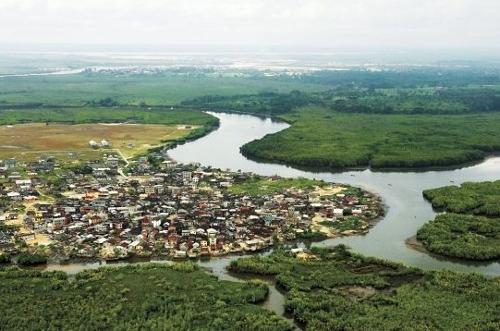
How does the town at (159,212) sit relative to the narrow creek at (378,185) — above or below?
above

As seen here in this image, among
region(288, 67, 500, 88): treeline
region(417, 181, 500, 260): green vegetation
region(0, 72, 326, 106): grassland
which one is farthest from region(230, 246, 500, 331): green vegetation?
region(288, 67, 500, 88): treeline

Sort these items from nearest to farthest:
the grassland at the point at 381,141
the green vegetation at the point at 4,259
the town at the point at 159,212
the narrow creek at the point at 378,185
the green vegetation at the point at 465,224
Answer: the green vegetation at the point at 4,259 < the narrow creek at the point at 378,185 < the green vegetation at the point at 465,224 < the town at the point at 159,212 < the grassland at the point at 381,141

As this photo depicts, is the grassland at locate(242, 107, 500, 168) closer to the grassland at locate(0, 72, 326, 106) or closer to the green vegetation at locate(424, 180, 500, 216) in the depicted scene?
the green vegetation at locate(424, 180, 500, 216)

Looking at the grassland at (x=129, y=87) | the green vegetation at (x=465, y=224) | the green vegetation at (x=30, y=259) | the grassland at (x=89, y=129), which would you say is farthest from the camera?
the grassland at (x=129, y=87)

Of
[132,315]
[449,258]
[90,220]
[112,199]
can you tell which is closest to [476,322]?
[449,258]

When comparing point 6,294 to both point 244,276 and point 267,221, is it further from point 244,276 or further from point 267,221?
point 267,221

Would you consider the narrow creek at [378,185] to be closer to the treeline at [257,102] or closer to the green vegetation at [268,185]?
the green vegetation at [268,185]

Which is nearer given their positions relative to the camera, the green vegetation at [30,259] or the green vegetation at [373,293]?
the green vegetation at [373,293]

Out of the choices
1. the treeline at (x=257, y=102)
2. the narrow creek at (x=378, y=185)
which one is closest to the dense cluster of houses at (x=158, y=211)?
the narrow creek at (x=378, y=185)
